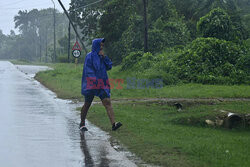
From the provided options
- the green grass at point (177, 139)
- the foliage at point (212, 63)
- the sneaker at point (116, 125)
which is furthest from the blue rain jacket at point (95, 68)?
the foliage at point (212, 63)

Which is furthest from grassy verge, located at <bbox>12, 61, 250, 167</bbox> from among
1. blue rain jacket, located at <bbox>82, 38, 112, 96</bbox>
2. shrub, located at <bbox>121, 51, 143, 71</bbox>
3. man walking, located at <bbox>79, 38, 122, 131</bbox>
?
shrub, located at <bbox>121, 51, 143, 71</bbox>

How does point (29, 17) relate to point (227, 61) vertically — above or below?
above

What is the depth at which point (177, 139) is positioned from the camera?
340 inches

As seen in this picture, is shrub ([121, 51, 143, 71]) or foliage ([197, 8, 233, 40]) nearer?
foliage ([197, 8, 233, 40])

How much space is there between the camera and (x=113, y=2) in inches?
1606

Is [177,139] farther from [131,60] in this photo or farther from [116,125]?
[131,60]

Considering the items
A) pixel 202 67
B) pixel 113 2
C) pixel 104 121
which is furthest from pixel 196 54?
pixel 113 2

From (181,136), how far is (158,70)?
49.6ft

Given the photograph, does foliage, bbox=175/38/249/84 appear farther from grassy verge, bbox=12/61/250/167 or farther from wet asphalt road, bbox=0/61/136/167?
wet asphalt road, bbox=0/61/136/167

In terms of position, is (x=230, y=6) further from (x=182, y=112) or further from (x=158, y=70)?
(x=182, y=112)

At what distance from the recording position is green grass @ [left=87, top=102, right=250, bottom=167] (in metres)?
6.89

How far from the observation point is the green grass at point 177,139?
6.89 m

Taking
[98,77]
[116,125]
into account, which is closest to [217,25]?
[98,77]

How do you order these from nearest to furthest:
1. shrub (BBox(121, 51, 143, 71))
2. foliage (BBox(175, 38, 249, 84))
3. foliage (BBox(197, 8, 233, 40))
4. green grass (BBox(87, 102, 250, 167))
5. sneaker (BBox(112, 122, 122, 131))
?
green grass (BBox(87, 102, 250, 167)) < sneaker (BBox(112, 122, 122, 131)) < foliage (BBox(175, 38, 249, 84)) < foliage (BBox(197, 8, 233, 40)) < shrub (BBox(121, 51, 143, 71))
